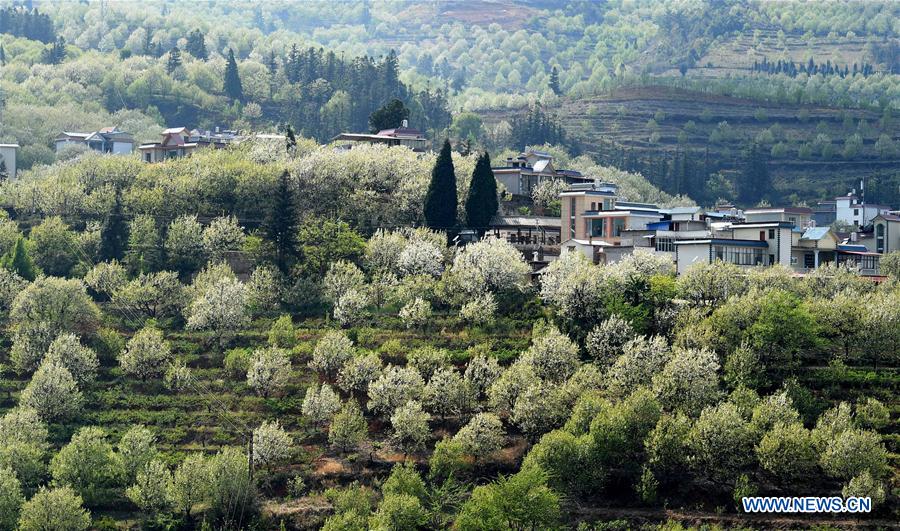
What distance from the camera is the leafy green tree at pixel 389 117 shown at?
99.5 meters

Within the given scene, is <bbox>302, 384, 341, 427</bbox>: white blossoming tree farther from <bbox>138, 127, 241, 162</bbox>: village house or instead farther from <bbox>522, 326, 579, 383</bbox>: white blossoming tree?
<bbox>138, 127, 241, 162</bbox>: village house

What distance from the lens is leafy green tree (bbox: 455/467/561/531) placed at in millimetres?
53906

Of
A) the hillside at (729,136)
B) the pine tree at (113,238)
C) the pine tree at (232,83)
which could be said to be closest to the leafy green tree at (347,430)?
the pine tree at (113,238)

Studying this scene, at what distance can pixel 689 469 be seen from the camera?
57375 mm

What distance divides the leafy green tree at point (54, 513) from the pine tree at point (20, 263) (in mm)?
21065

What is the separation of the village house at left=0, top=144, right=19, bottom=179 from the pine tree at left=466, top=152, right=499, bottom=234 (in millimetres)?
34963

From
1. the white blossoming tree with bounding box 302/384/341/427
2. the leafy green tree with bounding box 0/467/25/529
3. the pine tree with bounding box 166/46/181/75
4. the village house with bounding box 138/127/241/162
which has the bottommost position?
the leafy green tree with bounding box 0/467/25/529

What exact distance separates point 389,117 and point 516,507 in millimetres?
49755

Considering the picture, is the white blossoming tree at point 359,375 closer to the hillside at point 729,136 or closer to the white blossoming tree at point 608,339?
the white blossoming tree at point 608,339

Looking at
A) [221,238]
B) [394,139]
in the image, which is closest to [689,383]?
[221,238]

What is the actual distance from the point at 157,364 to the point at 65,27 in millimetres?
109043

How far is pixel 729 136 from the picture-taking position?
13538 cm

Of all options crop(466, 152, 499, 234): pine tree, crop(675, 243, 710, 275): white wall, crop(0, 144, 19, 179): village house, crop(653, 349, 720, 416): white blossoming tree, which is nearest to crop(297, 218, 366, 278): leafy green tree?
crop(466, 152, 499, 234): pine tree

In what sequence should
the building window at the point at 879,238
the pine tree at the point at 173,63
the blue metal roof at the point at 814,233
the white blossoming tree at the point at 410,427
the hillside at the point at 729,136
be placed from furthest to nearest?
the pine tree at the point at 173,63
the hillside at the point at 729,136
the building window at the point at 879,238
the blue metal roof at the point at 814,233
the white blossoming tree at the point at 410,427
